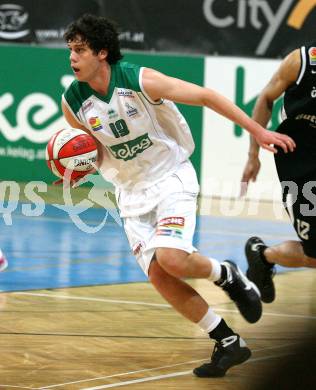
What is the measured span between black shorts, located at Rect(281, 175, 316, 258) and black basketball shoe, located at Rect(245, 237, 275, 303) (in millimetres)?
743

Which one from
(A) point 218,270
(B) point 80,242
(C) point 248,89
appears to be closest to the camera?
(A) point 218,270

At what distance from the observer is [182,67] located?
42.5 ft

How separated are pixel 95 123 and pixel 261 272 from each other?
1857mm

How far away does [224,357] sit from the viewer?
466 centimetres

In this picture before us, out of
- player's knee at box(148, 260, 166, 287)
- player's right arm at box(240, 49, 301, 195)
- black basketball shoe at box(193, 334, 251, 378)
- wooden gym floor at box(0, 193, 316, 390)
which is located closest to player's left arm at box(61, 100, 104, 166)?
player's knee at box(148, 260, 166, 287)

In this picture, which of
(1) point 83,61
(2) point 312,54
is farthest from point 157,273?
(2) point 312,54

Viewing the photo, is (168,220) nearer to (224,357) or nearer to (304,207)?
(224,357)

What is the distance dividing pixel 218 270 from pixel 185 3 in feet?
28.0

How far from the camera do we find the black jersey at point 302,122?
4.95 metres

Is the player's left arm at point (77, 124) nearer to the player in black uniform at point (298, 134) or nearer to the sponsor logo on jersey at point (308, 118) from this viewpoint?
the player in black uniform at point (298, 134)

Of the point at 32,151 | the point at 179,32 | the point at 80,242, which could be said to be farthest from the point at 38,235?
the point at 179,32

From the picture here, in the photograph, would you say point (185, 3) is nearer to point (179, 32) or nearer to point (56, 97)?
point (179, 32)

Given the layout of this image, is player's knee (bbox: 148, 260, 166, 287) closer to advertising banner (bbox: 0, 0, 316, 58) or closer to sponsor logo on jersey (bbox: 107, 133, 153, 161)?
sponsor logo on jersey (bbox: 107, 133, 153, 161)

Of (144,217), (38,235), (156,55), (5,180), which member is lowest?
(5,180)
